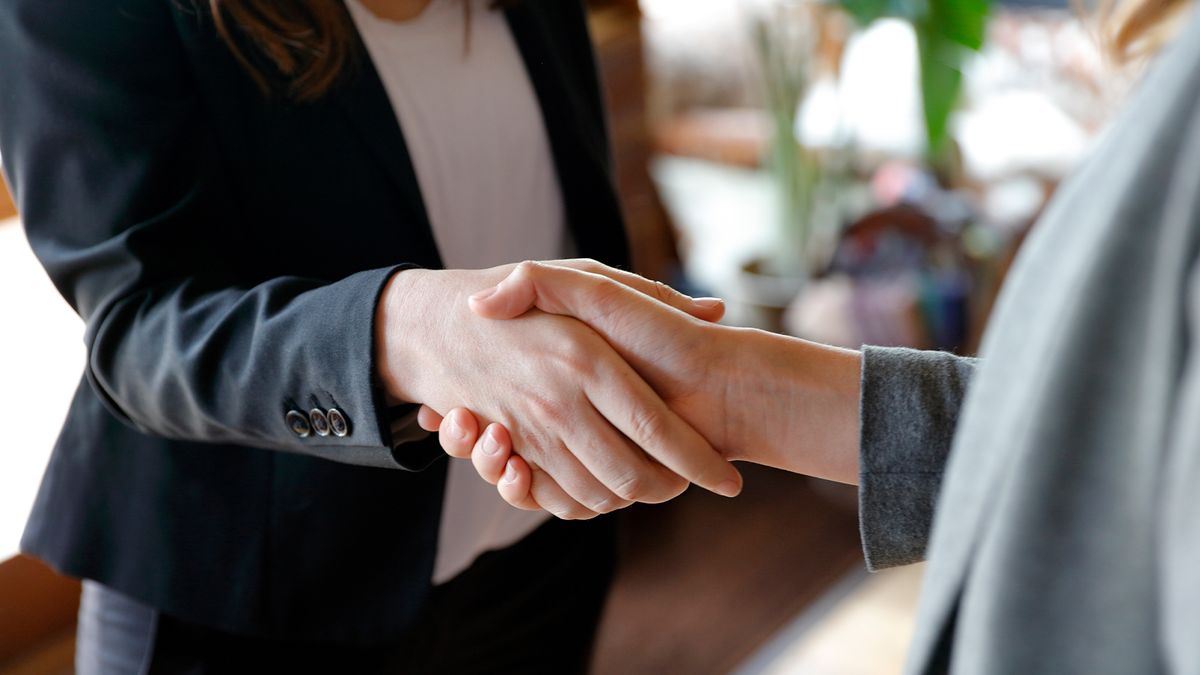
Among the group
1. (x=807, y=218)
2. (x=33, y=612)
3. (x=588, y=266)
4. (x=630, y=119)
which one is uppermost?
(x=588, y=266)

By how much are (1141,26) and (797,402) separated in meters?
0.29

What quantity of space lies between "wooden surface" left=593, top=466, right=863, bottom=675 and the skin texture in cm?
103

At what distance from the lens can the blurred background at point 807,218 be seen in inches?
70.9

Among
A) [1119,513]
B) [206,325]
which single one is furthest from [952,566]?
[206,325]

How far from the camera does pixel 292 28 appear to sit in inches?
26.7

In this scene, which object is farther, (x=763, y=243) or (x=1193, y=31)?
(x=763, y=243)

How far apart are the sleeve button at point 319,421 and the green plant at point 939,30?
5.31ft

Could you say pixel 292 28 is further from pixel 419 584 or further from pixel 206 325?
pixel 419 584

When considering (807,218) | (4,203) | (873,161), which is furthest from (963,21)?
(4,203)

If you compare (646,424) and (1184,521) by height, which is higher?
(1184,521)

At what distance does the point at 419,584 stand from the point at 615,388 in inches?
10.0

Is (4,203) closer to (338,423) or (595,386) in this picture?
(338,423)

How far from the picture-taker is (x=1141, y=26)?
23.7 inches

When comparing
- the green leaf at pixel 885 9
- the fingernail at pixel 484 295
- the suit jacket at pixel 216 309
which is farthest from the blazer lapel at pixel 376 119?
the green leaf at pixel 885 9
